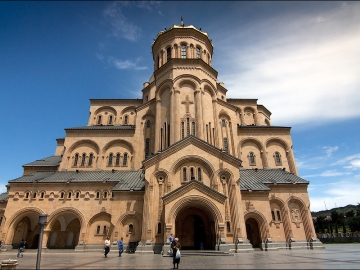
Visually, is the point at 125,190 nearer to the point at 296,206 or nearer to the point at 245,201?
the point at 245,201

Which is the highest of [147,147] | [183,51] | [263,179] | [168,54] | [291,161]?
[168,54]

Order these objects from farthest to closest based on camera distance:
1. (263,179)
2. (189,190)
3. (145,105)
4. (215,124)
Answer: (145,105)
(215,124)
(263,179)
(189,190)

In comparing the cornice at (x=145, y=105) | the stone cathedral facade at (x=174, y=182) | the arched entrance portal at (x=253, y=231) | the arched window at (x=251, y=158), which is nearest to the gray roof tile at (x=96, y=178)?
the stone cathedral facade at (x=174, y=182)

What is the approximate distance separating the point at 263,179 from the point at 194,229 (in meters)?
10.5

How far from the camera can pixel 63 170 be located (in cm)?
3031

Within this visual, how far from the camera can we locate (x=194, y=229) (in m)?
22.0

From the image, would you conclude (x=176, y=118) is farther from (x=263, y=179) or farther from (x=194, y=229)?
(x=194, y=229)

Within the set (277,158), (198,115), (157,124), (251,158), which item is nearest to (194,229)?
(198,115)

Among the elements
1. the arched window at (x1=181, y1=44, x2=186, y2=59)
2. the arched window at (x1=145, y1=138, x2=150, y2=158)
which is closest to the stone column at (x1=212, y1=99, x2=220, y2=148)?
the arched window at (x1=181, y1=44, x2=186, y2=59)

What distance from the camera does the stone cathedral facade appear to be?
2036 centimetres

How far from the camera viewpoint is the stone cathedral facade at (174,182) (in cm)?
2036

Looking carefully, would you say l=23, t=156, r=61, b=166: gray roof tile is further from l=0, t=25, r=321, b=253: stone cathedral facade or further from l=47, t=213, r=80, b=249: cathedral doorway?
l=47, t=213, r=80, b=249: cathedral doorway

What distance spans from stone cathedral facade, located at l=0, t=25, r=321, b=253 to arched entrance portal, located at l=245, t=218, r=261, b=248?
10 cm

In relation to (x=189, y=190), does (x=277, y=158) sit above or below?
above
